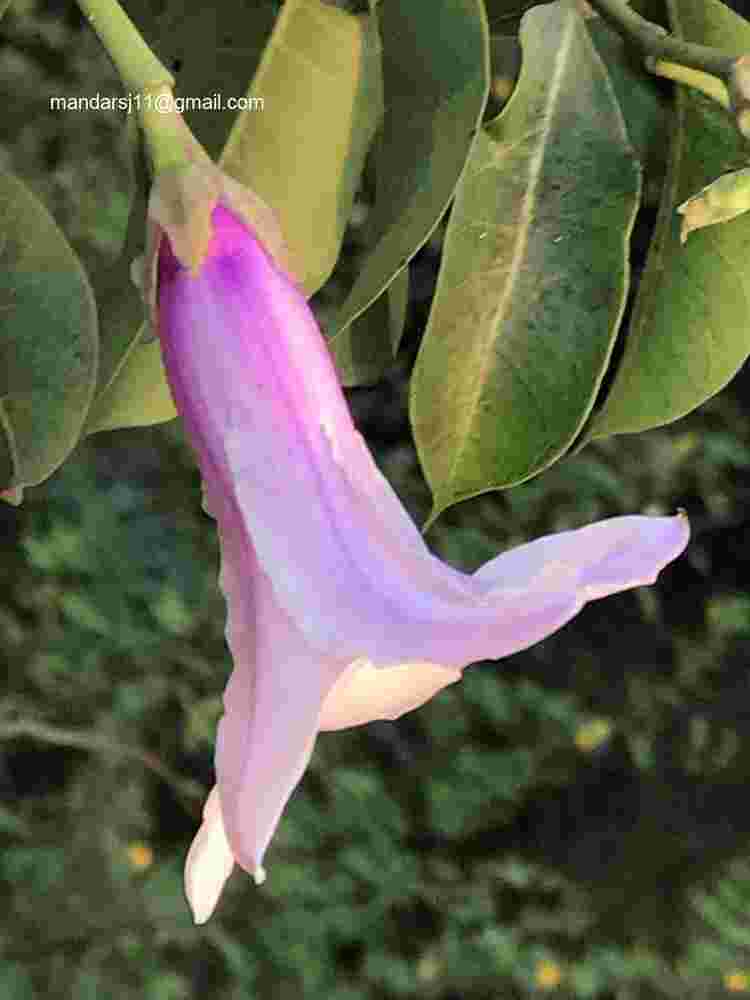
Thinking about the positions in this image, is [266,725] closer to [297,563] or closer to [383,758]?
[297,563]

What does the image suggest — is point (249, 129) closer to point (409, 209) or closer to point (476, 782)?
point (409, 209)

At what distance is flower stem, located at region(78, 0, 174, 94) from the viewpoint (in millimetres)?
375

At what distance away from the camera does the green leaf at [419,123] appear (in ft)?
1.37

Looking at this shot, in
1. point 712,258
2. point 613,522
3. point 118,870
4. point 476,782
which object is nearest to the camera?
point 613,522

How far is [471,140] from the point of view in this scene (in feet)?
1.37

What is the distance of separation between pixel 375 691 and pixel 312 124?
173 mm

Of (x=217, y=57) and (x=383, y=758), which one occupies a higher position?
(x=217, y=57)

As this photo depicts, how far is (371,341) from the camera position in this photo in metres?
0.51

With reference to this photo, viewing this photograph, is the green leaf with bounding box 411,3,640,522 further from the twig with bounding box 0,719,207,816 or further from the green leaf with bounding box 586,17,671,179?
the twig with bounding box 0,719,207,816

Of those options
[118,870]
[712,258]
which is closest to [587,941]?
[118,870]

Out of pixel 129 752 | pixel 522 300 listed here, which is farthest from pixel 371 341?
Result: pixel 129 752

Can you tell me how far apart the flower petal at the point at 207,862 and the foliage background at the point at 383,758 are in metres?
1.06

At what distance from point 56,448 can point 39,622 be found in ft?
3.64

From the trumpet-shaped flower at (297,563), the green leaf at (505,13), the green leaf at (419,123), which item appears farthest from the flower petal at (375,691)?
the green leaf at (505,13)
